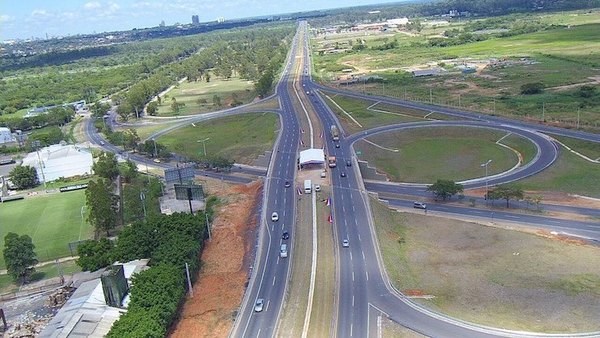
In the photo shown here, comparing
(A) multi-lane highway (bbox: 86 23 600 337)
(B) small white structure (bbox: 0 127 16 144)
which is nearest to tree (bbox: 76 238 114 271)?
(A) multi-lane highway (bbox: 86 23 600 337)

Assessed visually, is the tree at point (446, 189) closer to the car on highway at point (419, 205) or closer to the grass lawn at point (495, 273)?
the car on highway at point (419, 205)

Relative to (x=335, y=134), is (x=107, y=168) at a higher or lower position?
higher

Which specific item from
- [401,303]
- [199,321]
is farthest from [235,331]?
[401,303]

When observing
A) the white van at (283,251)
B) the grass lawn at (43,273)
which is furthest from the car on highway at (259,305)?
the grass lawn at (43,273)

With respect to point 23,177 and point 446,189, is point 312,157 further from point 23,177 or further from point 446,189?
point 23,177

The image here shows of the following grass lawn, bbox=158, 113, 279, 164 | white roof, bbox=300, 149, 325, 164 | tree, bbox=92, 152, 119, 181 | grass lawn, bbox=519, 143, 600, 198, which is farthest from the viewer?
grass lawn, bbox=158, 113, 279, 164

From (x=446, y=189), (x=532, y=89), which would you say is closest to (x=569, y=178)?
(x=446, y=189)

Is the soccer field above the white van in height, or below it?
below

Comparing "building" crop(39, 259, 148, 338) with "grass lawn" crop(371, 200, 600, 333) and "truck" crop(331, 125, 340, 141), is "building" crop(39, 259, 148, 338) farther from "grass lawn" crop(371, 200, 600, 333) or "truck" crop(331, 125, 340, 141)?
"truck" crop(331, 125, 340, 141)
